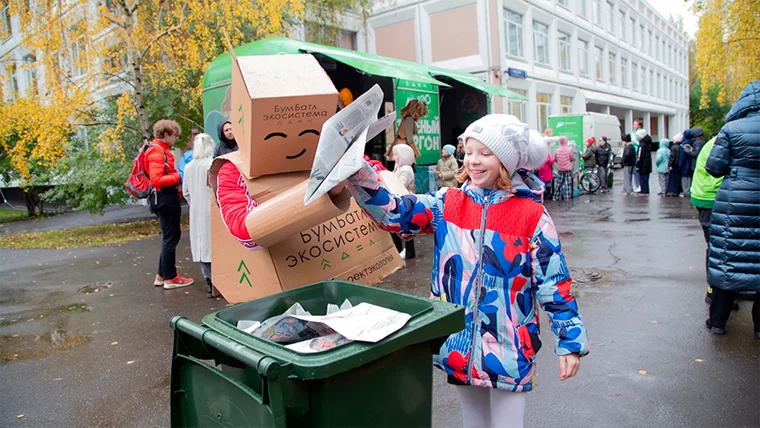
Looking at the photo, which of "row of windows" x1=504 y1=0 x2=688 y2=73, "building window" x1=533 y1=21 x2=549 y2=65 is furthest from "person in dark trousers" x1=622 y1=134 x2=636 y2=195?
"building window" x1=533 y1=21 x2=549 y2=65

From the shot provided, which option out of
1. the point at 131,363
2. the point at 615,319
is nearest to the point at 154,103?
the point at 131,363

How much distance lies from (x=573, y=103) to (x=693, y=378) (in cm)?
2896

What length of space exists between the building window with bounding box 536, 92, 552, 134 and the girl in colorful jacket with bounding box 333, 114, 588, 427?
2549 cm

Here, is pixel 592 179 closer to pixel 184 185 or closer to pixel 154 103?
pixel 154 103

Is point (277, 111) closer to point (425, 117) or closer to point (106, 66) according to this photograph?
point (425, 117)

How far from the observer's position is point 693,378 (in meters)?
3.77

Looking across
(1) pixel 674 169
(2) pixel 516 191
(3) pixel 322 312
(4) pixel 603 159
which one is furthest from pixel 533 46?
(3) pixel 322 312

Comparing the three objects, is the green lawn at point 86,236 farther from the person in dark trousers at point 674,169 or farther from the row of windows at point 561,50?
the row of windows at point 561,50

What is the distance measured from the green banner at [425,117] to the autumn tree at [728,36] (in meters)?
9.11

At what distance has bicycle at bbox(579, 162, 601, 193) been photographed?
16562 mm

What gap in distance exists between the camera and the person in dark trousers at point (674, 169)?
13.6 m

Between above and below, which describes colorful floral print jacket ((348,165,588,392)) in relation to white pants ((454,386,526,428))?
above

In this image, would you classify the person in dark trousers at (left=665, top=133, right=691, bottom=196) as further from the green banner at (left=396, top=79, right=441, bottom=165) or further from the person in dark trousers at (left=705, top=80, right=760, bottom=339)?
the person in dark trousers at (left=705, top=80, right=760, bottom=339)

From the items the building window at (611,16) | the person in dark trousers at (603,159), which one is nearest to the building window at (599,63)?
the building window at (611,16)
